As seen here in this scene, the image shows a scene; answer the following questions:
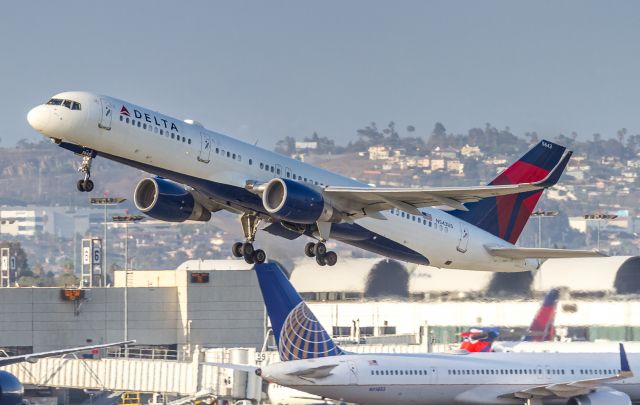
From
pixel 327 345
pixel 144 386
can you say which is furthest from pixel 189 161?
pixel 144 386

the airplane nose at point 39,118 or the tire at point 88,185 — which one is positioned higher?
the airplane nose at point 39,118

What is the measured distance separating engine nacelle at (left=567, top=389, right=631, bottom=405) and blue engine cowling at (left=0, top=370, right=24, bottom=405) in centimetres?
2472

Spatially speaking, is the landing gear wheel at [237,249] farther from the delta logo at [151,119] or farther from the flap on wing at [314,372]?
the delta logo at [151,119]

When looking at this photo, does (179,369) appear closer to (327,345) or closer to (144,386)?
(144,386)

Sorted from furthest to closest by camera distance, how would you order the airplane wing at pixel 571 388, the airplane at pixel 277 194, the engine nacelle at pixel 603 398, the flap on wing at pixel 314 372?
the engine nacelle at pixel 603 398, the airplane wing at pixel 571 388, the flap on wing at pixel 314 372, the airplane at pixel 277 194

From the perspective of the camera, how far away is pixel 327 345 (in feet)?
200

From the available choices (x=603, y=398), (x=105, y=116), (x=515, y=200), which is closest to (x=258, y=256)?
(x=105, y=116)

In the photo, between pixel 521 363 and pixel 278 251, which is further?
pixel 278 251

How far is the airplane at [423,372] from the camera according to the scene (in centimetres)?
5909

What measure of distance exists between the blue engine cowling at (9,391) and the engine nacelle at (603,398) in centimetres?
2472

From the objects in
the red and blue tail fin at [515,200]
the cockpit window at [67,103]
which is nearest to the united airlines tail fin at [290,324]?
the red and blue tail fin at [515,200]

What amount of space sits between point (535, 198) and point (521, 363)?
341 inches

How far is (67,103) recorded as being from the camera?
50594 millimetres

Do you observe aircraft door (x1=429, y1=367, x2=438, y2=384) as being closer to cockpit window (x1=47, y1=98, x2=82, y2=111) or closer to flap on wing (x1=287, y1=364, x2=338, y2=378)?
flap on wing (x1=287, y1=364, x2=338, y2=378)
